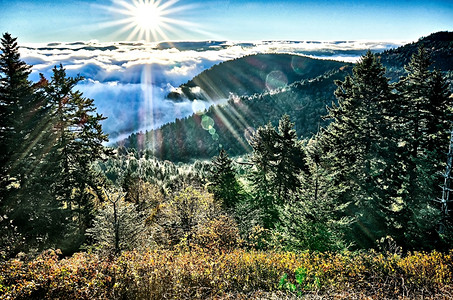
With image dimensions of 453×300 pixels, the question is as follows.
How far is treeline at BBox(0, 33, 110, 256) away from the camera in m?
17.1

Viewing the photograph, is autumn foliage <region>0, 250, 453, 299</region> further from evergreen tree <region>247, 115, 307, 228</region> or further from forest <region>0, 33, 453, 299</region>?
evergreen tree <region>247, 115, 307, 228</region>

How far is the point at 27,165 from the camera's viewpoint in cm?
1783

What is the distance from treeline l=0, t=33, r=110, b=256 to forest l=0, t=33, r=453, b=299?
0.08 meters

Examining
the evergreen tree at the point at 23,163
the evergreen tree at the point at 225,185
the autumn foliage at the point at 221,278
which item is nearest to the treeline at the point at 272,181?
the evergreen tree at the point at 23,163

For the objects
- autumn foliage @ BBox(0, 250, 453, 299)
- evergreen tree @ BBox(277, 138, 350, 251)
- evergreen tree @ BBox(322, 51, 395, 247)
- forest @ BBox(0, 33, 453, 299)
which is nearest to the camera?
autumn foliage @ BBox(0, 250, 453, 299)

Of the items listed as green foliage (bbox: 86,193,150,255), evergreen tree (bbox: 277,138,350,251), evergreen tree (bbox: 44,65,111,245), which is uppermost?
evergreen tree (bbox: 44,65,111,245)

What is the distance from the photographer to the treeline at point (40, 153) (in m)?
17.1

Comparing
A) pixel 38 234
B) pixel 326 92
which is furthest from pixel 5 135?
pixel 326 92

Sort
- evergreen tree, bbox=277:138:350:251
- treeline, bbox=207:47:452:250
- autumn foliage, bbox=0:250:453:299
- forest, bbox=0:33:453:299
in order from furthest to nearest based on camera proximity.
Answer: treeline, bbox=207:47:452:250
evergreen tree, bbox=277:138:350:251
forest, bbox=0:33:453:299
autumn foliage, bbox=0:250:453:299

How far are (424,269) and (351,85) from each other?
917 inches

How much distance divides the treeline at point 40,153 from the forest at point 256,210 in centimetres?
8

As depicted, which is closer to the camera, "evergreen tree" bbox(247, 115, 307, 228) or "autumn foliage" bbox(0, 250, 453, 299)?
"autumn foliage" bbox(0, 250, 453, 299)

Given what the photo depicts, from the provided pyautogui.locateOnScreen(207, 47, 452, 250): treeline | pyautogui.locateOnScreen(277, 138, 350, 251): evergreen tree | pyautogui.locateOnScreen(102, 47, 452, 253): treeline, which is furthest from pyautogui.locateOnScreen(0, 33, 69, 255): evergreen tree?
pyautogui.locateOnScreen(277, 138, 350, 251): evergreen tree

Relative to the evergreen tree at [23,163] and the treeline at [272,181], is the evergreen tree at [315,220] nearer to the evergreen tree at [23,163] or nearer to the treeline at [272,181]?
the treeline at [272,181]
